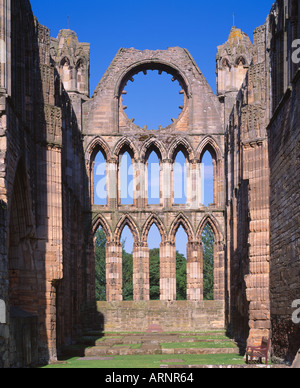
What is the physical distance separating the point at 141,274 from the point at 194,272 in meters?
2.37

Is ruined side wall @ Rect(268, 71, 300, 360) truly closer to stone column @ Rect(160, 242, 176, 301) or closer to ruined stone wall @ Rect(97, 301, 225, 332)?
ruined stone wall @ Rect(97, 301, 225, 332)

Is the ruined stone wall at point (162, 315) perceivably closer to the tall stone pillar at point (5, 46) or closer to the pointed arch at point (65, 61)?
the pointed arch at point (65, 61)

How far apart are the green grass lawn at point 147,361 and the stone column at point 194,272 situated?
1019 cm

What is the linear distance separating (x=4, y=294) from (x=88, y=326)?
16671 mm

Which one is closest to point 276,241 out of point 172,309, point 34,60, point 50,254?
point 50,254

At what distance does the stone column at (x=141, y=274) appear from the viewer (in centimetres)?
2923

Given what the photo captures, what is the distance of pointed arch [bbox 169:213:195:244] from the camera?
29.6 metres

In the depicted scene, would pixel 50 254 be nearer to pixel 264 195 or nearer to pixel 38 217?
pixel 38 217

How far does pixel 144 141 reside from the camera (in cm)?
3009

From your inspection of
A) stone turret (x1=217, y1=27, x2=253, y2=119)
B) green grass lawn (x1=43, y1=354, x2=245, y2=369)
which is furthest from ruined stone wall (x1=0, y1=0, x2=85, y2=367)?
stone turret (x1=217, y1=27, x2=253, y2=119)

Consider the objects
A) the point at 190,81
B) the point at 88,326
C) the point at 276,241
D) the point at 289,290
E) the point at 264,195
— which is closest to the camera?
the point at 289,290

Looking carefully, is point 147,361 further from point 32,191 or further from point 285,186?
point 285,186

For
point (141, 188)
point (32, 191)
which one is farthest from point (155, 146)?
point (32, 191)

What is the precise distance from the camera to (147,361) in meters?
17.0
